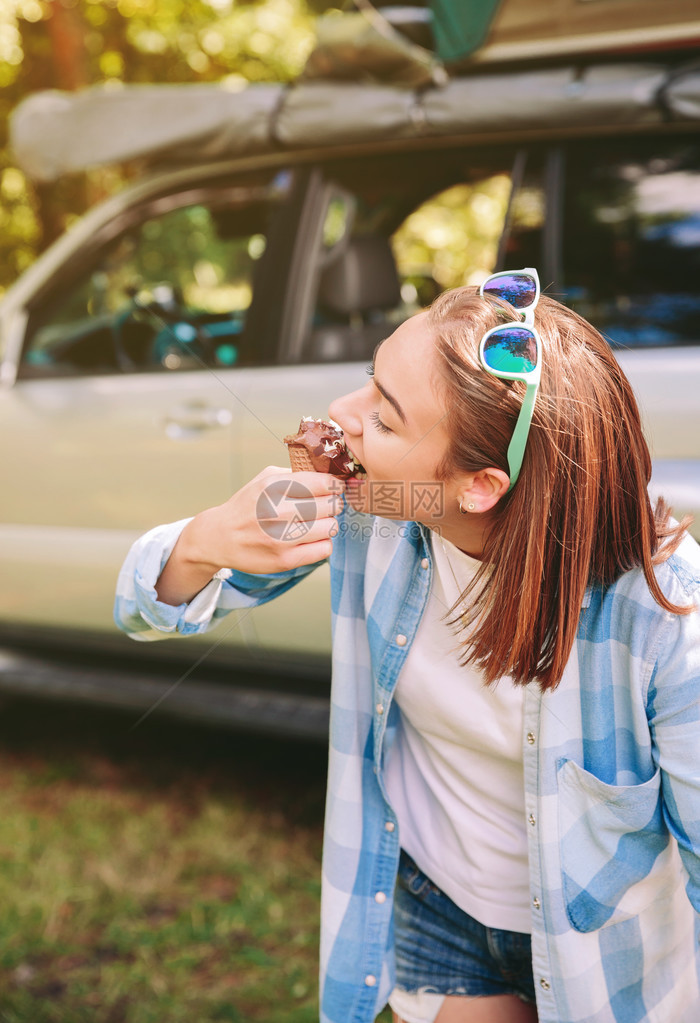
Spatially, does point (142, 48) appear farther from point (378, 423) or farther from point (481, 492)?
point (481, 492)

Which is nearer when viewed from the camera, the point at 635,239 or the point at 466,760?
the point at 466,760

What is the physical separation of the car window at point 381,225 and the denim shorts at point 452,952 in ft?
5.53

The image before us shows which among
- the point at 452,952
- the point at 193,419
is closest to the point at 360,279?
the point at 193,419

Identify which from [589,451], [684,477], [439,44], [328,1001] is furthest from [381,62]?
[328,1001]

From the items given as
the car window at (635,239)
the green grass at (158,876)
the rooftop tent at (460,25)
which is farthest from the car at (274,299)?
the green grass at (158,876)

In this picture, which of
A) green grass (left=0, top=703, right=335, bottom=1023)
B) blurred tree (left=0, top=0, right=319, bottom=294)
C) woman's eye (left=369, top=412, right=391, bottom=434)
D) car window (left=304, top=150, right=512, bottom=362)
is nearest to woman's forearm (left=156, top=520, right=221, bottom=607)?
woman's eye (left=369, top=412, right=391, bottom=434)

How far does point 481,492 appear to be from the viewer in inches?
53.0

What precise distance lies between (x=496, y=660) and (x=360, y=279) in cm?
201

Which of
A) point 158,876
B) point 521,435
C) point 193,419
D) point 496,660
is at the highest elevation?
point 193,419

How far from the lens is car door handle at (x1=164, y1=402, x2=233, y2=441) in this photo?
9.60ft

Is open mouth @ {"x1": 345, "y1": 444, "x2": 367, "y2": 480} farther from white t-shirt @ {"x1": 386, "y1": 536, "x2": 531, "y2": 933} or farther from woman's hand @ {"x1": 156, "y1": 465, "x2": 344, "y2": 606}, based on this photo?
white t-shirt @ {"x1": 386, "y1": 536, "x2": 531, "y2": 933}

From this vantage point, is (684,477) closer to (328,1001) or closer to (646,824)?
(646,824)

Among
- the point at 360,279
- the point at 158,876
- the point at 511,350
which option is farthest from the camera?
the point at 360,279

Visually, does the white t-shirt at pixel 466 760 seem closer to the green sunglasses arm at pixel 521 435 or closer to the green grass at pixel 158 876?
→ the green sunglasses arm at pixel 521 435
